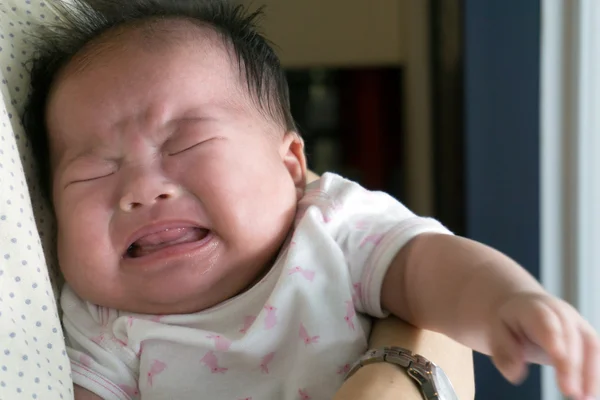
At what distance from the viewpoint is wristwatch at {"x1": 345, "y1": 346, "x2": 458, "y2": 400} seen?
0.60 metres

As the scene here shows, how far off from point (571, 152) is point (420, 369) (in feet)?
2.81

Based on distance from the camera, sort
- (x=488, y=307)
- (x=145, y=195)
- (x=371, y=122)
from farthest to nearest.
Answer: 1. (x=371, y=122)
2. (x=145, y=195)
3. (x=488, y=307)

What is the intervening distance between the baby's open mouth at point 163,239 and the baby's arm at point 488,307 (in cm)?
21

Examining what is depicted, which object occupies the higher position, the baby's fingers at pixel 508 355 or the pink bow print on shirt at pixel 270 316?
the baby's fingers at pixel 508 355

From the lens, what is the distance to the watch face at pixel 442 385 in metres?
0.60

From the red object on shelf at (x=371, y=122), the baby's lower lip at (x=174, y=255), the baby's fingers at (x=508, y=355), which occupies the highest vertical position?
the baby's lower lip at (x=174, y=255)

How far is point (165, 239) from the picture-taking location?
30.2 inches

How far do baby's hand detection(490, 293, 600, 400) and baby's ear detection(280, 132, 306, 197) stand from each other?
388 mm

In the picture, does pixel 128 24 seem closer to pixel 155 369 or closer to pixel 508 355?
pixel 155 369

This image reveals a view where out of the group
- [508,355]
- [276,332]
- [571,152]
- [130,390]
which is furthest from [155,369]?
[571,152]

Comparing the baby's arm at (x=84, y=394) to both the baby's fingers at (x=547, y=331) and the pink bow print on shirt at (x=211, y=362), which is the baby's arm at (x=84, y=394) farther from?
the baby's fingers at (x=547, y=331)

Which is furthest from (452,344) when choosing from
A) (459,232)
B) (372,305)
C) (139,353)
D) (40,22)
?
(459,232)

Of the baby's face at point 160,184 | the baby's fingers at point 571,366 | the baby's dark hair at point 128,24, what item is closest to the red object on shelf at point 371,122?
the baby's dark hair at point 128,24

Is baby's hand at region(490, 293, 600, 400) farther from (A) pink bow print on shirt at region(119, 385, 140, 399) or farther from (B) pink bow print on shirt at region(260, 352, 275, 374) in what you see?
(A) pink bow print on shirt at region(119, 385, 140, 399)
